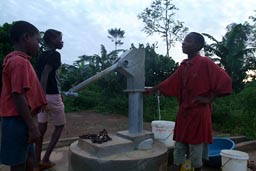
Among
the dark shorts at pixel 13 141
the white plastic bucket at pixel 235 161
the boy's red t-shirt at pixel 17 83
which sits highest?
the boy's red t-shirt at pixel 17 83

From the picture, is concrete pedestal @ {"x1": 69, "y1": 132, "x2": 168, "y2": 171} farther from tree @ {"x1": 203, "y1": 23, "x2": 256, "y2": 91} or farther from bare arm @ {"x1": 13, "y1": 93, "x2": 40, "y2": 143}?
tree @ {"x1": 203, "y1": 23, "x2": 256, "y2": 91}

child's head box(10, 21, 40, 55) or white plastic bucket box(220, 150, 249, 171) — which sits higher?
child's head box(10, 21, 40, 55)

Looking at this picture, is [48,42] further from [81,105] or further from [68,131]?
[81,105]

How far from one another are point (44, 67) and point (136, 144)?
3.88 feet

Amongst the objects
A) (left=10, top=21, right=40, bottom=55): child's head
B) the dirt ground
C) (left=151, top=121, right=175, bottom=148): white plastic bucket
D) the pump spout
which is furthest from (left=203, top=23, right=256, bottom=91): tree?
(left=10, top=21, right=40, bottom=55): child's head

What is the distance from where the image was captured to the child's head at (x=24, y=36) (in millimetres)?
2143

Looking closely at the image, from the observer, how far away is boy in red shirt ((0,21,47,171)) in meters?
1.99

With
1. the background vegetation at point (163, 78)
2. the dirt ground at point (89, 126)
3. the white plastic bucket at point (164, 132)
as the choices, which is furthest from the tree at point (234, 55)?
the white plastic bucket at point (164, 132)

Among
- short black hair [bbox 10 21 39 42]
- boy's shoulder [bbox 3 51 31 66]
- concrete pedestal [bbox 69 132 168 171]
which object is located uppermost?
short black hair [bbox 10 21 39 42]

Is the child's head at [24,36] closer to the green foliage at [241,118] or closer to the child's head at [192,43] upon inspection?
the child's head at [192,43]

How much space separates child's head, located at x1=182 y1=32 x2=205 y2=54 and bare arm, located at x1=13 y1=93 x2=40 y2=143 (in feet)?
4.95

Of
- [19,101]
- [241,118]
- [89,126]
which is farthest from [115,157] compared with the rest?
[241,118]

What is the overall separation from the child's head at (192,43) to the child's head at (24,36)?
53.1 inches

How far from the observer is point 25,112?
1986mm
